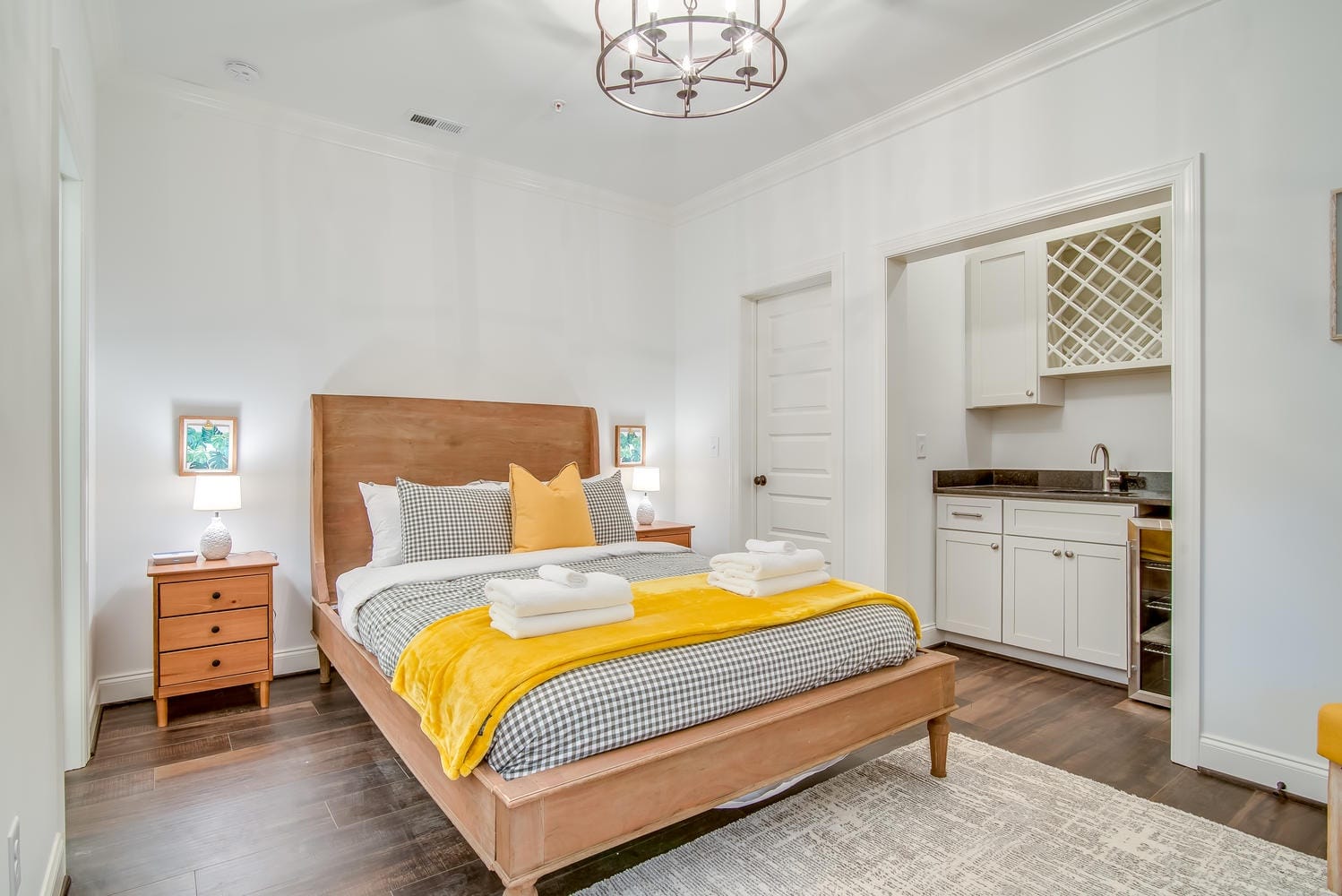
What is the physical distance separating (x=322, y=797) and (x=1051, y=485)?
164 inches

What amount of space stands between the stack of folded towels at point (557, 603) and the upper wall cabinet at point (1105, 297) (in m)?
3.27

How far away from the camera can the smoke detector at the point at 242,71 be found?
3.08 meters

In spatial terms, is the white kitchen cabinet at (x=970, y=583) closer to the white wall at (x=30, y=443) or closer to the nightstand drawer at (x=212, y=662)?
the nightstand drawer at (x=212, y=662)

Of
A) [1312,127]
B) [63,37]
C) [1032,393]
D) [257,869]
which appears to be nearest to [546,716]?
[257,869]

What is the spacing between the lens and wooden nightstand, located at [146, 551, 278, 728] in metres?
2.85

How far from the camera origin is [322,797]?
7.50ft

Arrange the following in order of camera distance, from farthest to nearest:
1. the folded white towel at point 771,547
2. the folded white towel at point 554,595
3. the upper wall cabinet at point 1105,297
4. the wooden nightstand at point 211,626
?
1. the upper wall cabinet at point 1105,297
2. the wooden nightstand at point 211,626
3. the folded white towel at point 771,547
4. the folded white towel at point 554,595

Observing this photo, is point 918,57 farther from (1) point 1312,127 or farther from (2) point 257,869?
(2) point 257,869

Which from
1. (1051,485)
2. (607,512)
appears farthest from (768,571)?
(1051,485)

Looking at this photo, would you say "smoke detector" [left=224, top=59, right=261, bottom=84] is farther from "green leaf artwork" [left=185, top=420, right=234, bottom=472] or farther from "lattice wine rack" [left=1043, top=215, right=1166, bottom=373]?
"lattice wine rack" [left=1043, top=215, right=1166, bottom=373]

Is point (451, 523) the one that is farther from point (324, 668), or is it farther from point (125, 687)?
point (125, 687)

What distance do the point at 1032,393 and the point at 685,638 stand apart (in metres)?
3.20

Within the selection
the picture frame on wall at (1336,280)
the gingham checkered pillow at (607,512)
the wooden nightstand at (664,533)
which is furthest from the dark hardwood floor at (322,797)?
the wooden nightstand at (664,533)

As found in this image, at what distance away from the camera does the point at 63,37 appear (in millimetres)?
2092
